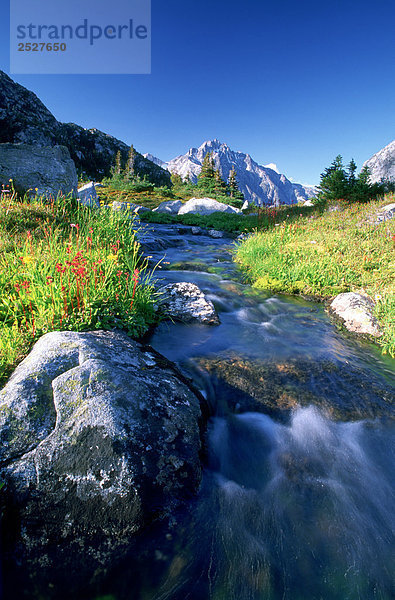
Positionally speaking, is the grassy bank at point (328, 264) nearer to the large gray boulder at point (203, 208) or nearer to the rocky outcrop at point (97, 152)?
the large gray boulder at point (203, 208)

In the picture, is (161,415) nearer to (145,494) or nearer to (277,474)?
(145,494)

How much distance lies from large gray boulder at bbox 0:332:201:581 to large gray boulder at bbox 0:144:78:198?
23.8 feet

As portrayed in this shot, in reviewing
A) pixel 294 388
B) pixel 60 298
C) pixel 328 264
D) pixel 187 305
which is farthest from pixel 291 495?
pixel 328 264

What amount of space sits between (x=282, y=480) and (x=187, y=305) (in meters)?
3.25

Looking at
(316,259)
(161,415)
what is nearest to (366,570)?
(161,415)

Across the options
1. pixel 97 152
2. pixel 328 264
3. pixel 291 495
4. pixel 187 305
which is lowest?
pixel 291 495

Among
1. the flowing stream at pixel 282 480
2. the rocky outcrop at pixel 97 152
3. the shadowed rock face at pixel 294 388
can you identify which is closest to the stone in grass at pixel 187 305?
the flowing stream at pixel 282 480

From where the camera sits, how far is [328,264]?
7297 mm

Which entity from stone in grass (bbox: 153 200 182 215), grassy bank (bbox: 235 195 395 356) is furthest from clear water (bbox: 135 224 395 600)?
stone in grass (bbox: 153 200 182 215)

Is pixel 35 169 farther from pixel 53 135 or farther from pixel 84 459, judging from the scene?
pixel 53 135

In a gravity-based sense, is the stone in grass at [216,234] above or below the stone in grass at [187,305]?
above

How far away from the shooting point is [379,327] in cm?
492

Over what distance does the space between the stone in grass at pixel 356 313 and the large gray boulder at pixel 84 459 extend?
3.97 m

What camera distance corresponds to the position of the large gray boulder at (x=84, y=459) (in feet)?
5.59
